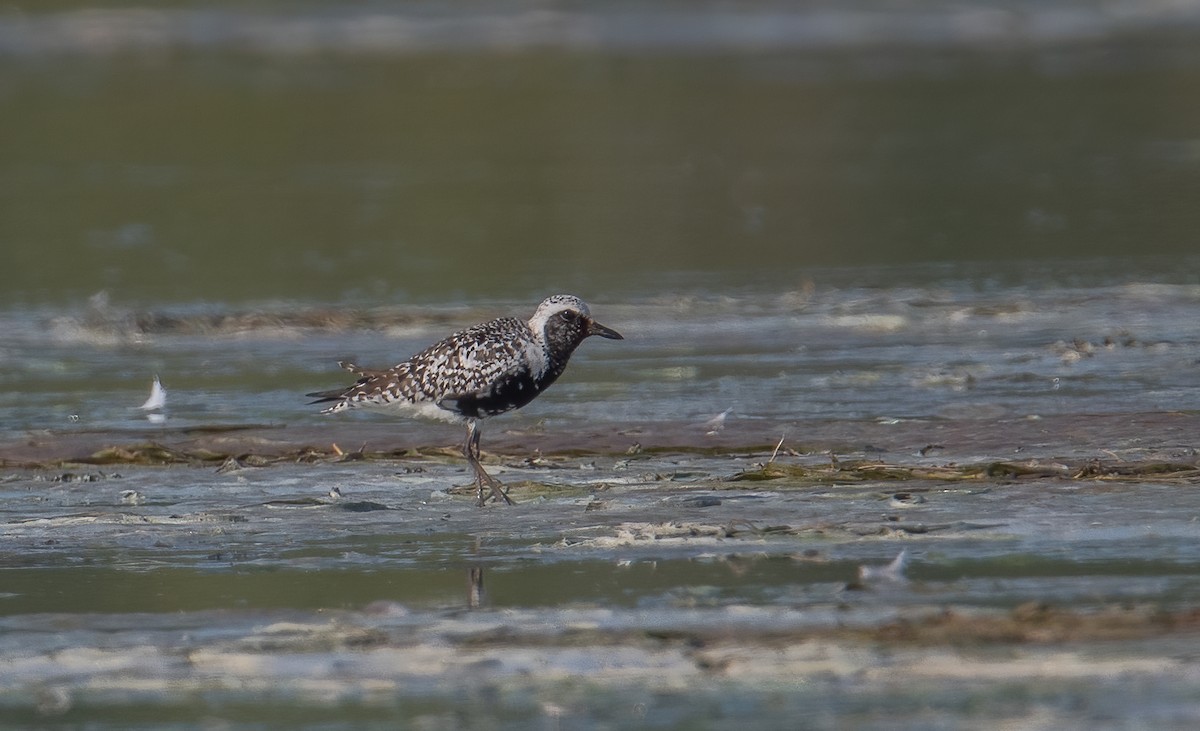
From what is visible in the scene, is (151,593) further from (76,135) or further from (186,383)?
(76,135)

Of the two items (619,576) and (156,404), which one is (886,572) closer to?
(619,576)

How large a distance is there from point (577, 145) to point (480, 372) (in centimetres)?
1522

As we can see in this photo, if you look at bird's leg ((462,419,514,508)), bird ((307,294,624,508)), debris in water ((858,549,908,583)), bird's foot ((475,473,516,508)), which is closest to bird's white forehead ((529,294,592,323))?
bird ((307,294,624,508))

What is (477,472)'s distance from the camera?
28.6ft

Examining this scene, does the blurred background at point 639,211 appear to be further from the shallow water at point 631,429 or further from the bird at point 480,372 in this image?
the bird at point 480,372

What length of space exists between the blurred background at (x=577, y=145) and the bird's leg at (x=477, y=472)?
17.0 ft

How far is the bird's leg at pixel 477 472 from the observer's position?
852cm

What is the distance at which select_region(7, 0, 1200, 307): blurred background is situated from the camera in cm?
1620

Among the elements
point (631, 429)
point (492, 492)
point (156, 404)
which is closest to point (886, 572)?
point (492, 492)

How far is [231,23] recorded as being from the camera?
136 ft

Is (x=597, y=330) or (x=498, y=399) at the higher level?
(x=597, y=330)

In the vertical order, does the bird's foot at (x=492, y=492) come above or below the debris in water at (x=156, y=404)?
below

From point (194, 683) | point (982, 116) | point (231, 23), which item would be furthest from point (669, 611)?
point (231, 23)

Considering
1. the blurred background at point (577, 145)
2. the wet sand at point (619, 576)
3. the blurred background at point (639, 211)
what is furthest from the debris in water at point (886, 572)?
the blurred background at point (577, 145)
